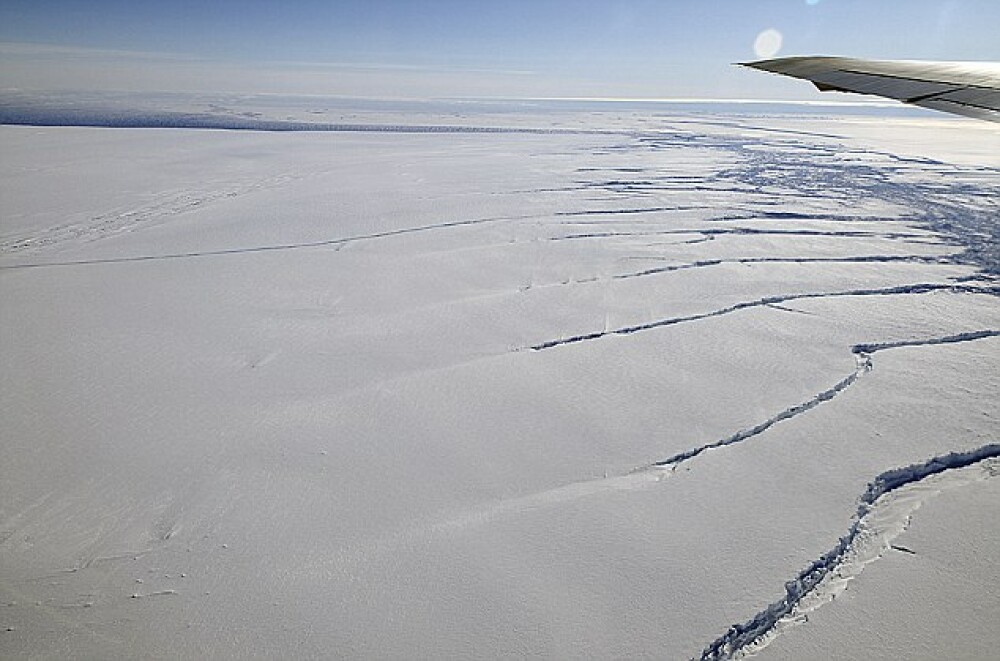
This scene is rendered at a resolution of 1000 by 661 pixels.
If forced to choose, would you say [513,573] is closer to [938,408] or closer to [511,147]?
[938,408]

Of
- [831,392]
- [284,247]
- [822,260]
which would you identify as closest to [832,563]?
[831,392]

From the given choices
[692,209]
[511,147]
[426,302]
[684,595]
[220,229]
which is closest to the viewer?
[684,595]

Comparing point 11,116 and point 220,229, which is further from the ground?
point 11,116

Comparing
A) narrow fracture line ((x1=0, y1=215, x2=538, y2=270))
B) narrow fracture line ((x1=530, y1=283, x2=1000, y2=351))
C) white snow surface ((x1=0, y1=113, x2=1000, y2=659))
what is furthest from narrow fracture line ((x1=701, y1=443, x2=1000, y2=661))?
narrow fracture line ((x1=0, y1=215, x2=538, y2=270))

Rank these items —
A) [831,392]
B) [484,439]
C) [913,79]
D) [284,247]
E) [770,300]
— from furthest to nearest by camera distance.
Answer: [284,247] < [770,300] < [831,392] < [484,439] < [913,79]

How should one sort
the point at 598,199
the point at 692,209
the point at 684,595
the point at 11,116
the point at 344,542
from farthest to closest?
the point at 11,116, the point at 598,199, the point at 692,209, the point at 344,542, the point at 684,595

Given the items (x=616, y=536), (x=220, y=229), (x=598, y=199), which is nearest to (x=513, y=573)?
(x=616, y=536)

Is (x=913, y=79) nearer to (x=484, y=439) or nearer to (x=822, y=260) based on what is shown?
(x=484, y=439)
